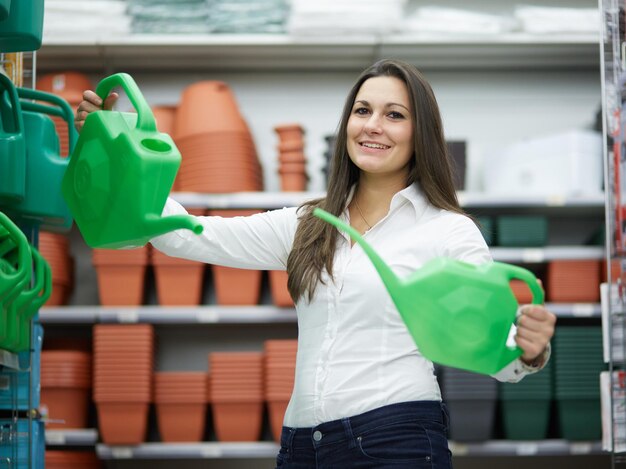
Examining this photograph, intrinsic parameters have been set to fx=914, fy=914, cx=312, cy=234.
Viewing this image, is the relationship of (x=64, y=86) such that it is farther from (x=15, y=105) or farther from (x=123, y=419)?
(x=15, y=105)

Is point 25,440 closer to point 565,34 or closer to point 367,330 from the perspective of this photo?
point 367,330

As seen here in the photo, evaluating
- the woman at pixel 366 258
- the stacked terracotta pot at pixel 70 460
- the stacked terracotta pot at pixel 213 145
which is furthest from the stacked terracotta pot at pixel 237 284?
the woman at pixel 366 258

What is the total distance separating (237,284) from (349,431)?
223 centimetres

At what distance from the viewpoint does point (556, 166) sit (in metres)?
3.93

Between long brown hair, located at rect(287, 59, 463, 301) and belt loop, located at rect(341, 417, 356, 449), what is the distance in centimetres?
27

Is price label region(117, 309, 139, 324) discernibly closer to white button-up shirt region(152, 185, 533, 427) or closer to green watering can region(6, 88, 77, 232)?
green watering can region(6, 88, 77, 232)

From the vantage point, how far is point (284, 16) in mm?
4176

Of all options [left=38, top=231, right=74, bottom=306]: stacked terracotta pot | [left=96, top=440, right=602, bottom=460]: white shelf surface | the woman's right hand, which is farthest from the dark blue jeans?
[left=38, top=231, right=74, bottom=306]: stacked terracotta pot

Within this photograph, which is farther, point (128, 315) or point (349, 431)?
point (128, 315)

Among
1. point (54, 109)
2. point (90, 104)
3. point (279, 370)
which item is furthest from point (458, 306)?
point (279, 370)

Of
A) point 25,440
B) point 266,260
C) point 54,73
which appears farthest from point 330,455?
point 54,73

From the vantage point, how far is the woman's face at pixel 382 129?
1952 mm

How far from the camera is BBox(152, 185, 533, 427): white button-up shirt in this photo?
1798mm

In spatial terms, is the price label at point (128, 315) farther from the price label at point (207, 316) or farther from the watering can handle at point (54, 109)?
the watering can handle at point (54, 109)
